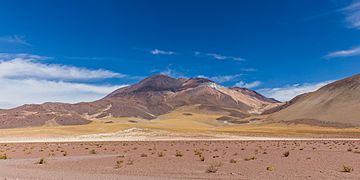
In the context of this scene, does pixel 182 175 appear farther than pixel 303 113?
No

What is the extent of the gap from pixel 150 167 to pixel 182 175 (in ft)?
14.8

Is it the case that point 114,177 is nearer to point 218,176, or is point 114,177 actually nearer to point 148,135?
point 218,176

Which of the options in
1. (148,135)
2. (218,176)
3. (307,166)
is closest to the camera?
(218,176)

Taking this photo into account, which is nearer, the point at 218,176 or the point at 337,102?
the point at 218,176

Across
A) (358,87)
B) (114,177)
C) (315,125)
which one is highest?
(358,87)

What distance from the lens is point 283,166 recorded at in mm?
24953

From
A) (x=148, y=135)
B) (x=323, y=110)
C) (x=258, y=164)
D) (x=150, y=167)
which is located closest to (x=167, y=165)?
(x=150, y=167)

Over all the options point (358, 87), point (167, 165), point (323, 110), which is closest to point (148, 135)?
point (167, 165)

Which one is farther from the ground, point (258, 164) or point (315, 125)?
point (315, 125)

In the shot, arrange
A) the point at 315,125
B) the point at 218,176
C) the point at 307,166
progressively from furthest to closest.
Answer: the point at 315,125
the point at 307,166
the point at 218,176

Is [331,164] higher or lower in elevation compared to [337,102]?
lower

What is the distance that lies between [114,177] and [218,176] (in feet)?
15.4

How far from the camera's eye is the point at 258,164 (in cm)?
2619

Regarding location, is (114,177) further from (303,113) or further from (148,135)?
(303,113)
